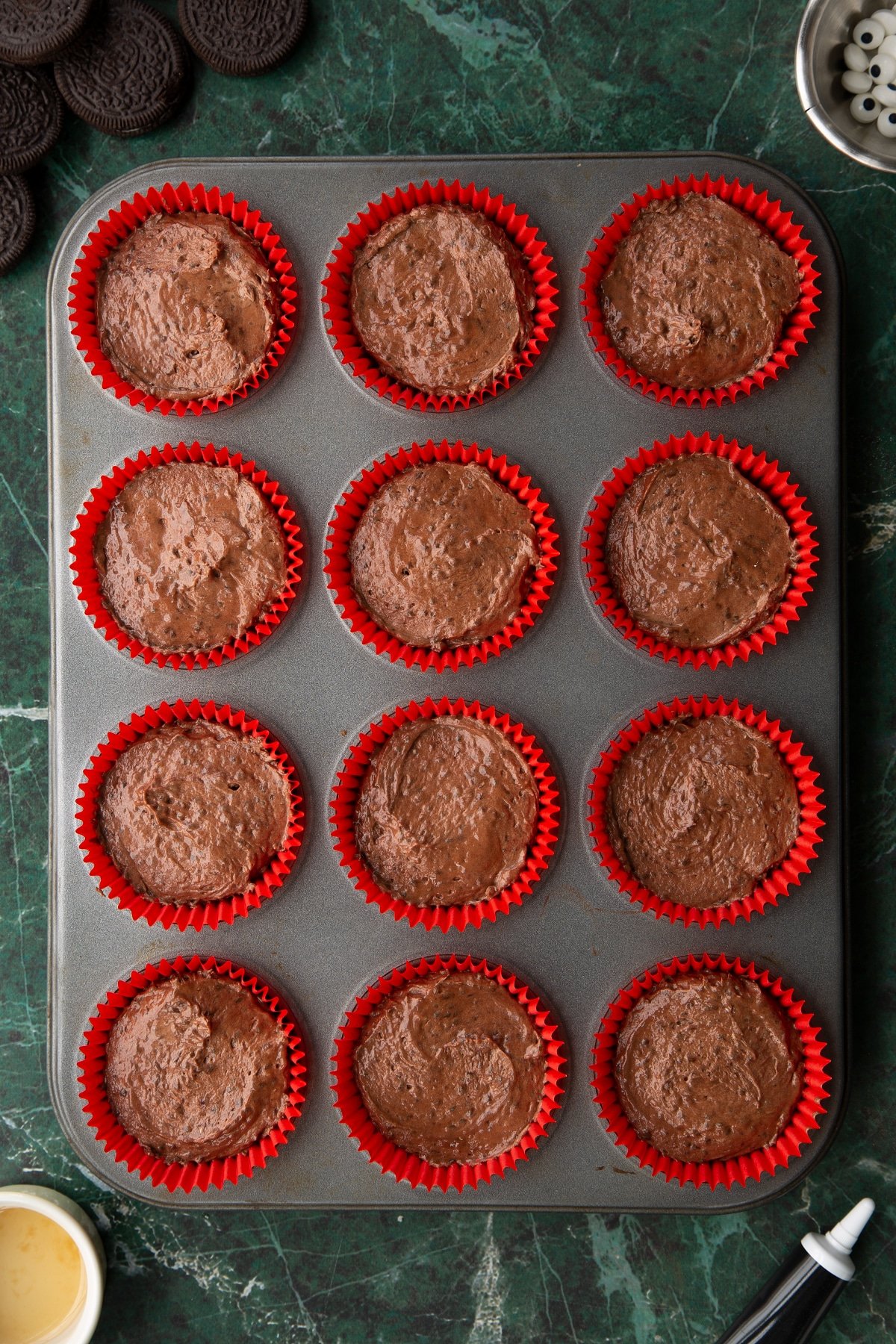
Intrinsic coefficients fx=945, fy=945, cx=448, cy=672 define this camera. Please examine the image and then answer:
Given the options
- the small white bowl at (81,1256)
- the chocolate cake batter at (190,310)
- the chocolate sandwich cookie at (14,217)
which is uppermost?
the chocolate sandwich cookie at (14,217)

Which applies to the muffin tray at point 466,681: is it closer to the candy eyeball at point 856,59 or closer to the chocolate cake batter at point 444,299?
the chocolate cake batter at point 444,299

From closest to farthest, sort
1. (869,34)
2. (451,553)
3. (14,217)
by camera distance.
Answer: (451,553) → (869,34) → (14,217)

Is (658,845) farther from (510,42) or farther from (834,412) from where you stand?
(510,42)

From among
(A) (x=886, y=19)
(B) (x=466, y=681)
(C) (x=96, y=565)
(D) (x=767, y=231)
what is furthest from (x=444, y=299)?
(A) (x=886, y=19)

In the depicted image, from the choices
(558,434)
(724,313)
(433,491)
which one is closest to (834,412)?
(724,313)

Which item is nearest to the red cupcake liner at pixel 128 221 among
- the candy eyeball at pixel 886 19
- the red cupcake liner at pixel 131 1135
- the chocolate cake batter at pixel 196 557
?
the chocolate cake batter at pixel 196 557

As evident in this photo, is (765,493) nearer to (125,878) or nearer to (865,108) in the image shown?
(865,108)
